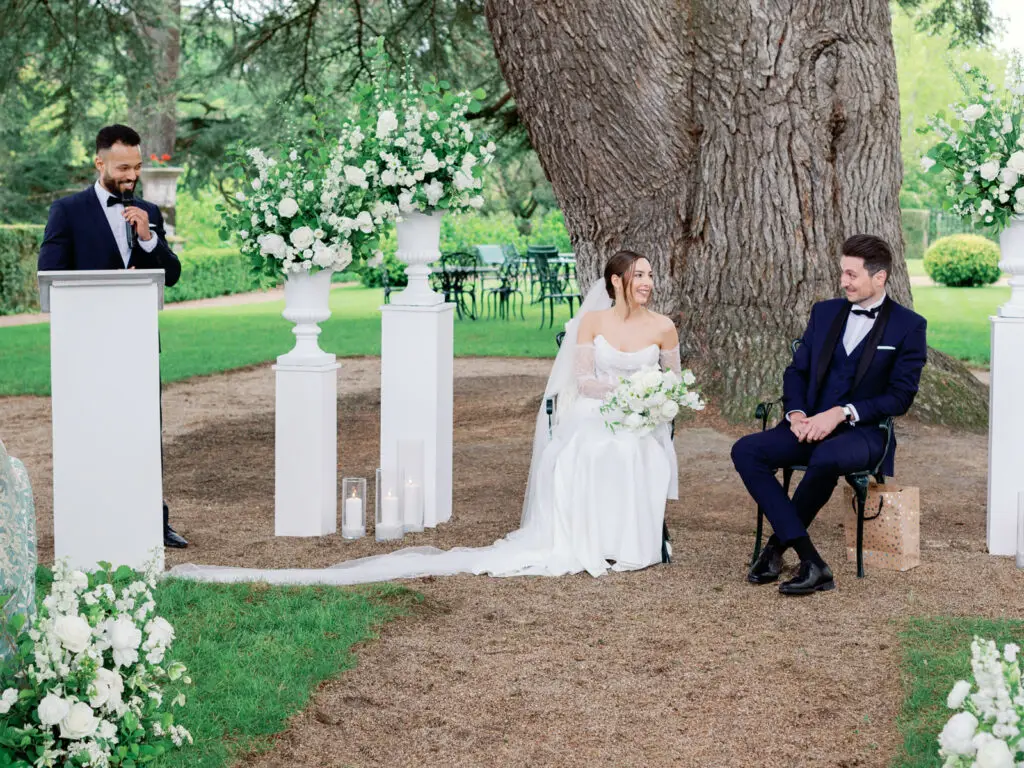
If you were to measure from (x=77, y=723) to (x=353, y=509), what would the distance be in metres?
3.96

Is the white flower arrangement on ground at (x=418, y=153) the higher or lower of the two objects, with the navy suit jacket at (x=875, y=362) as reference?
higher

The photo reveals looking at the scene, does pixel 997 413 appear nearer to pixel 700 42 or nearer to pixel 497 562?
pixel 497 562

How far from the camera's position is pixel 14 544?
3082 mm

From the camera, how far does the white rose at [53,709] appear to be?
272 centimetres

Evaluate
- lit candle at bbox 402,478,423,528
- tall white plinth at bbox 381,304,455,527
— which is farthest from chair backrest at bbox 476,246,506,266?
lit candle at bbox 402,478,423,528

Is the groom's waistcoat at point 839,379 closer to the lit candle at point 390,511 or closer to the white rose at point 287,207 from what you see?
the lit candle at point 390,511

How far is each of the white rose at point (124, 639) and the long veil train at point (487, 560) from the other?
2.72 metres

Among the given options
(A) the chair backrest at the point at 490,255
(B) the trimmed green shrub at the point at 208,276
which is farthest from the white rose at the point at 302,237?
(B) the trimmed green shrub at the point at 208,276

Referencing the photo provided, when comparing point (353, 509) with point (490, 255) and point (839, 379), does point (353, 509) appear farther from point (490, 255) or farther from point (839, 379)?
point (490, 255)

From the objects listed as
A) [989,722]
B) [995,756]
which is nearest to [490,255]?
[989,722]

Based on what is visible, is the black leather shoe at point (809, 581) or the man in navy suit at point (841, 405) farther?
the man in navy suit at point (841, 405)

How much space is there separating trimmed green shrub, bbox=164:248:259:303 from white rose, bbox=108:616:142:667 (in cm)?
2148

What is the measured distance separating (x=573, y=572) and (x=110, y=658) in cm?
319

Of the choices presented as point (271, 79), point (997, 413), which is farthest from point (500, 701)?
point (271, 79)
